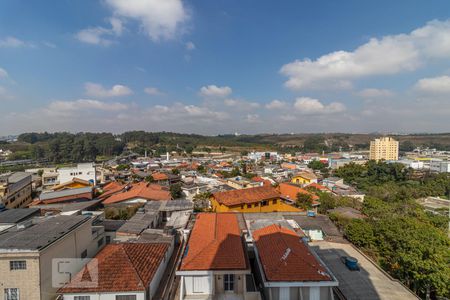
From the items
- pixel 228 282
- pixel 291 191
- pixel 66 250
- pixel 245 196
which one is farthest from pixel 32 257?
pixel 291 191

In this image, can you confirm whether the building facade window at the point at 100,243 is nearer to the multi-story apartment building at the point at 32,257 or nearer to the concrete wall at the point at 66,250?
the concrete wall at the point at 66,250

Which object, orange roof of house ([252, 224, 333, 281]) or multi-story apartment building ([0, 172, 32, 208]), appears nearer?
orange roof of house ([252, 224, 333, 281])

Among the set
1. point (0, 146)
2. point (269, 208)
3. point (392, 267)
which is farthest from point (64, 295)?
point (0, 146)

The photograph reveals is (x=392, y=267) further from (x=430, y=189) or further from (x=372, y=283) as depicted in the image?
(x=430, y=189)

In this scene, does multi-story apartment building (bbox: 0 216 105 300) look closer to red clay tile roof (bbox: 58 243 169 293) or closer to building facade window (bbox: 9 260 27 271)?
building facade window (bbox: 9 260 27 271)

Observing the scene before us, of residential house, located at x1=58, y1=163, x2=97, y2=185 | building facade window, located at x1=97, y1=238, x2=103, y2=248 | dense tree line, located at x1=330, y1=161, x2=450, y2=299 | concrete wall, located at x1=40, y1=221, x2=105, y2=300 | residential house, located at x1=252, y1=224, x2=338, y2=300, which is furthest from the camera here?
residential house, located at x1=58, y1=163, x2=97, y2=185

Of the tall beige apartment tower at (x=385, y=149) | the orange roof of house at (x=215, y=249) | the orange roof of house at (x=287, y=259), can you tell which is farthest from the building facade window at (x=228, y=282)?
the tall beige apartment tower at (x=385, y=149)

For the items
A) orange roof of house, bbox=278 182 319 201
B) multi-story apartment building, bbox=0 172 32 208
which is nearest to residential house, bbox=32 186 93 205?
multi-story apartment building, bbox=0 172 32 208
